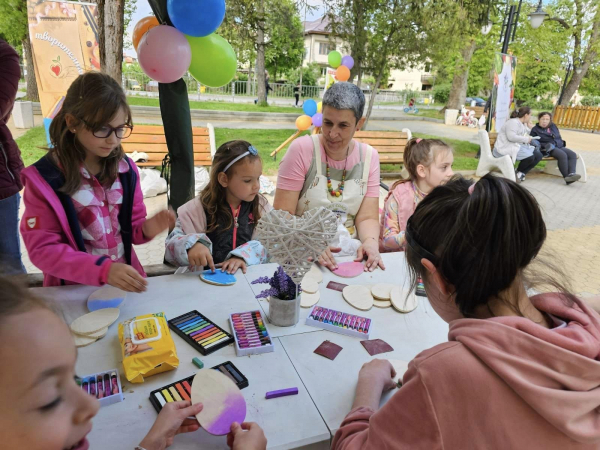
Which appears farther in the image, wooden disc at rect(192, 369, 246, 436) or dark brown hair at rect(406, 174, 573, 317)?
wooden disc at rect(192, 369, 246, 436)

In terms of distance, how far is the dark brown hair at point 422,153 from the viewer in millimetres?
2535

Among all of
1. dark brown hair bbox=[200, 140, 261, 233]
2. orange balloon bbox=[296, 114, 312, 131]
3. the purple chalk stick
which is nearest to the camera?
the purple chalk stick

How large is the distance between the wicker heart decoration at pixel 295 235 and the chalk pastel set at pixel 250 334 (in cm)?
24

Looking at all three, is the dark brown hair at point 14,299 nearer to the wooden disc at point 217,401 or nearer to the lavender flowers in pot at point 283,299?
the wooden disc at point 217,401

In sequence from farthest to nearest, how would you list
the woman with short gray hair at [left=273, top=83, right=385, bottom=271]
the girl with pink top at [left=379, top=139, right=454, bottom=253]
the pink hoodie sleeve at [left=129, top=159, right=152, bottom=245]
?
the girl with pink top at [left=379, top=139, right=454, bottom=253] → the woman with short gray hair at [left=273, top=83, right=385, bottom=271] → the pink hoodie sleeve at [left=129, top=159, right=152, bottom=245]

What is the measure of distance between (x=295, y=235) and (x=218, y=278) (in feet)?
1.96

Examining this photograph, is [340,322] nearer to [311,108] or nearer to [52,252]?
[52,252]

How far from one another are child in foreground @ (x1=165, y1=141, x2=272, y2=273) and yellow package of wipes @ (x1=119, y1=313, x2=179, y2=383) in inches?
25.1

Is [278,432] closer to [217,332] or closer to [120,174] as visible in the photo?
[217,332]

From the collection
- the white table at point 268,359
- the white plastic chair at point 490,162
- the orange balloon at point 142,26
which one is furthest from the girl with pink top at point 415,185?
the white plastic chair at point 490,162

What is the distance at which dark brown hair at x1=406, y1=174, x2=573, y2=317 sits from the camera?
815mm

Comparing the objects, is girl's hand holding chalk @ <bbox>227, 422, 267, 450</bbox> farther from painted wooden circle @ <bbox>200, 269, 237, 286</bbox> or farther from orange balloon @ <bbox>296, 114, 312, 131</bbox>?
orange balloon @ <bbox>296, 114, 312, 131</bbox>

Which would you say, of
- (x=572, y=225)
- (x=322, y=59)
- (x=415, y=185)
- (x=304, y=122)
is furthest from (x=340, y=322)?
(x=322, y=59)

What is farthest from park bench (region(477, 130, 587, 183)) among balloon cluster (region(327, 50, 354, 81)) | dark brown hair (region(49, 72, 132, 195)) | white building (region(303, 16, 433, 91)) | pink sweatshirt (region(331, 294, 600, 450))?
white building (region(303, 16, 433, 91))
